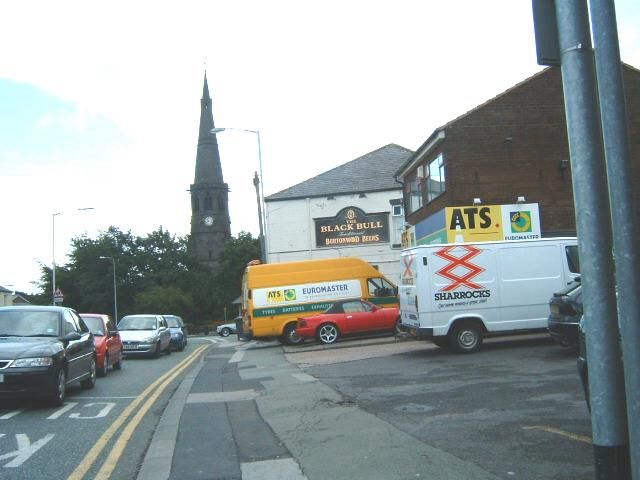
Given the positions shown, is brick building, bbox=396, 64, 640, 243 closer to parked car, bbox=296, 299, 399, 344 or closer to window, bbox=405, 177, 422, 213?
window, bbox=405, 177, 422, 213

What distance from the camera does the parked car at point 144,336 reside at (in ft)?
69.8

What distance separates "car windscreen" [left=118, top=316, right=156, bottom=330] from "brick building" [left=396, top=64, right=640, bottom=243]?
10.9 metres

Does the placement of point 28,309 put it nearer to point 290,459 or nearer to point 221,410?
point 221,410

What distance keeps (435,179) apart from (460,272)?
11203 millimetres

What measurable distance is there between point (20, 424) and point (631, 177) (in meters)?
8.00

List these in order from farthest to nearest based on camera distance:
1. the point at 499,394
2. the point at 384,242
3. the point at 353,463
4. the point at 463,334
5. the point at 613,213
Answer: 1. the point at 384,242
2. the point at 463,334
3. the point at 499,394
4. the point at 353,463
5. the point at 613,213

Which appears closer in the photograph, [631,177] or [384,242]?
[631,177]

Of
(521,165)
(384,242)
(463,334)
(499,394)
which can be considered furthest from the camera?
(384,242)

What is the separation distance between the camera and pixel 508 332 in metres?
15.0

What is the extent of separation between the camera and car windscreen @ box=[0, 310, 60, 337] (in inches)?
415

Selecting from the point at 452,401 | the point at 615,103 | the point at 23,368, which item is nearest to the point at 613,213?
the point at 615,103

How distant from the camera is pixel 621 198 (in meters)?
3.38

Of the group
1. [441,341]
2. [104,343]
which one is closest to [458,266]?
[441,341]

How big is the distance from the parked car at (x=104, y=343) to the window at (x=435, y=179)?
505 inches
